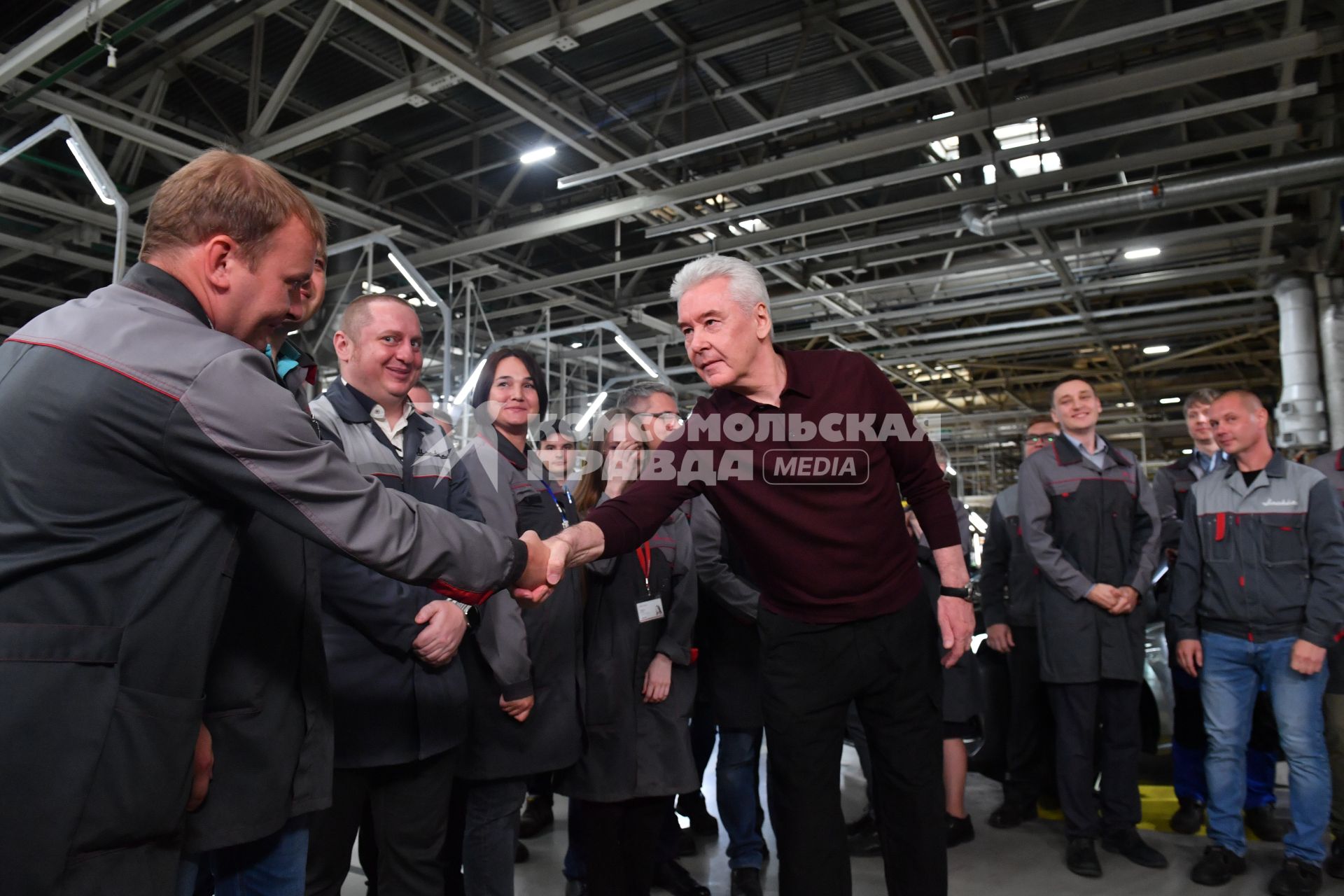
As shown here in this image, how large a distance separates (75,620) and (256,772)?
20.1 inches

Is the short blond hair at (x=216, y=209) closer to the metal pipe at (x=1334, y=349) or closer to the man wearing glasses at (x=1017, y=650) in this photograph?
the man wearing glasses at (x=1017, y=650)

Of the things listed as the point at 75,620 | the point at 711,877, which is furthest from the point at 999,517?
the point at 75,620

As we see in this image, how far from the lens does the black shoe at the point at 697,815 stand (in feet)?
12.6

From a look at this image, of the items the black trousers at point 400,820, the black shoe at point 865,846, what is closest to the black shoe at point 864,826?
the black shoe at point 865,846

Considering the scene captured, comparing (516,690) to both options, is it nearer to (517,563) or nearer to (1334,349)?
(517,563)

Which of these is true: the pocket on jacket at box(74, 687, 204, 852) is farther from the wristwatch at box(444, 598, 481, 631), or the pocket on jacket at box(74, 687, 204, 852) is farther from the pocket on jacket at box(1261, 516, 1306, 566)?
the pocket on jacket at box(1261, 516, 1306, 566)

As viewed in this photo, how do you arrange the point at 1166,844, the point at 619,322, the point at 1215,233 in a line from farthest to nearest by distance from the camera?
the point at 619,322 < the point at 1215,233 < the point at 1166,844

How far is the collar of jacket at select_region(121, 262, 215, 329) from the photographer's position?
1284 mm

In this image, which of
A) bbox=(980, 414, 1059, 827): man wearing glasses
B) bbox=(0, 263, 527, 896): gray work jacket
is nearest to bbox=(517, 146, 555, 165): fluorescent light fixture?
bbox=(980, 414, 1059, 827): man wearing glasses

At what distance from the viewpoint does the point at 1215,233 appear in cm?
820

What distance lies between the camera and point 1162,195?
22.7 ft

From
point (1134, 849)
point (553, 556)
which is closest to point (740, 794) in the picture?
point (1134, 849)

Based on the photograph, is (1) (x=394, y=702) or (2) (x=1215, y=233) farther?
(2) (x=1215, y=233)

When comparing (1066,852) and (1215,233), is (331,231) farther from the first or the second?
(1215,233)
